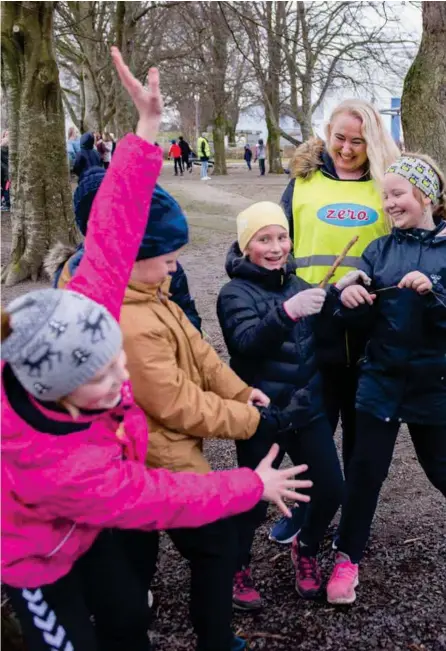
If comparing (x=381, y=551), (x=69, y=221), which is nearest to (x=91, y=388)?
(x=381, y=551)

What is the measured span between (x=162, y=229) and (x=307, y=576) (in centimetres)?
153

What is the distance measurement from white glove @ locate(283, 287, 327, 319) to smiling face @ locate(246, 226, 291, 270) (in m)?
0.27

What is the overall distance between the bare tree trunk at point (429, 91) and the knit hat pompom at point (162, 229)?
4.28 meters

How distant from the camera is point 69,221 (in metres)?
8.59

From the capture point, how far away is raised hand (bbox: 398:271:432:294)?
2.46 m

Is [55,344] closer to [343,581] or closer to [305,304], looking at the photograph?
[305,304]

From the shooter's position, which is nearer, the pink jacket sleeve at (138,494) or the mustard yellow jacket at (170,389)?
the pink jacket sleeve at (138,494)

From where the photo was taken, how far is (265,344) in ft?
8.11

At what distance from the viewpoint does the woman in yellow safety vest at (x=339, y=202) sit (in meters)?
2.90

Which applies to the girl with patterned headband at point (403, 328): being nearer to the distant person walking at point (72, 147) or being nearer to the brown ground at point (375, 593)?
the brown ground at point (375, 593)

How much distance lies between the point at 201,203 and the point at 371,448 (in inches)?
597

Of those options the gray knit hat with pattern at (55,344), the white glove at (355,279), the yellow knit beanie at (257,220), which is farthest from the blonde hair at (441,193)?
the gray knit hat with pattern at (55,344)

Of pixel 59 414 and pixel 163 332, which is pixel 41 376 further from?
pixel 163 332

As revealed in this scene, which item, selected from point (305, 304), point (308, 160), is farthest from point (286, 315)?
point (308, 160)
